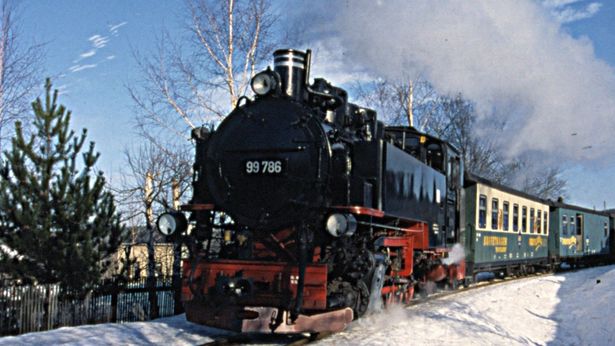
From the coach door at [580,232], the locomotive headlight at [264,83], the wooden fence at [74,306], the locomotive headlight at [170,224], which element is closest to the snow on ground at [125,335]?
the wooden fence at [74,306]

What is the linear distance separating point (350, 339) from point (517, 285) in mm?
9316

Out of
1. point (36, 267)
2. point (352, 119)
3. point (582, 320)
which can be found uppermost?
point (352, 119)

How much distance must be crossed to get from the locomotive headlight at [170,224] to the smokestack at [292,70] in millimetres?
2165

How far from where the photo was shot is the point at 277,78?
794cm

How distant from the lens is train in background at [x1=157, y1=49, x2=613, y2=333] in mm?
7008

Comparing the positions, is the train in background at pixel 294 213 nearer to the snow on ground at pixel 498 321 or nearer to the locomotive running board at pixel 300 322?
the locomotive running board at pixel 300 322

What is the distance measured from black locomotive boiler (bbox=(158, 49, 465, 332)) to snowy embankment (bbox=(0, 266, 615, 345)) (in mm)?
579

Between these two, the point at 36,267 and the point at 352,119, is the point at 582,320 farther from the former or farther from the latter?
the point at 36,267

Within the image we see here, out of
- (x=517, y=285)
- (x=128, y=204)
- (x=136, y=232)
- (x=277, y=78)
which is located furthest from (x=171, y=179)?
(x=517, y=285)

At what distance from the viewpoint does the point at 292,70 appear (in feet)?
26.6

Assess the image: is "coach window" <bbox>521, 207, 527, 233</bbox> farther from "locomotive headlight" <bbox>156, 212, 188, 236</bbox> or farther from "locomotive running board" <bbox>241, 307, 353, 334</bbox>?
"locomotive headlight" <bbox>156, 212, 188, 236</bbox>

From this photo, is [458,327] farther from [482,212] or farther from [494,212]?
[494,212]

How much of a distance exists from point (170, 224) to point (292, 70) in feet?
8.39

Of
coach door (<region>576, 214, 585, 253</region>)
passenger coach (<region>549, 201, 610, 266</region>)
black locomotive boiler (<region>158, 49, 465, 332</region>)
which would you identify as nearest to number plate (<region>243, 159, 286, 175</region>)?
black locomotive boiler (<region>158, 49, 465, 332</region>)
